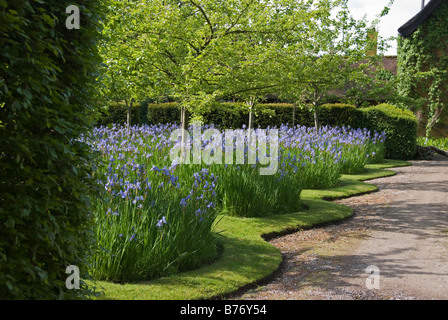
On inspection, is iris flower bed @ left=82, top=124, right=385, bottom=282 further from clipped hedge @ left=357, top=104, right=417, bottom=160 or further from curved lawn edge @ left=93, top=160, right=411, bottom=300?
clipped hedge @ left=357, top=104, right=417, bottom=160

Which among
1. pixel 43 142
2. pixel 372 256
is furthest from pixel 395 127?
pixel 43 142

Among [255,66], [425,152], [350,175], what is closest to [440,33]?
[425,152]

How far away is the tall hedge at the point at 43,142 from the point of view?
→ 2936mm

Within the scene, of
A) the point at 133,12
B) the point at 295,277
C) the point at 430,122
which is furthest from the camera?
the point at 430,122

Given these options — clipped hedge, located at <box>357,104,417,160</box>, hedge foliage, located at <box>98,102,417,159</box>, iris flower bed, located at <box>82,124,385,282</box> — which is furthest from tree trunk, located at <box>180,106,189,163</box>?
clipped hedge, located at <box>357,104,417,160</box>

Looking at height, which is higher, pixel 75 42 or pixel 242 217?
pixel 75 42

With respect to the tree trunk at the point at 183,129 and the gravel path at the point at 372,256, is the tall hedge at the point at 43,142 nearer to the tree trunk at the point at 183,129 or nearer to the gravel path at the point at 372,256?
the gravel path at the point at 372,256

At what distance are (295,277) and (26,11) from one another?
4409mm

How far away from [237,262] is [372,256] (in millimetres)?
2054

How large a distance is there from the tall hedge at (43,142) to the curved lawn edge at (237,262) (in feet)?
4.24

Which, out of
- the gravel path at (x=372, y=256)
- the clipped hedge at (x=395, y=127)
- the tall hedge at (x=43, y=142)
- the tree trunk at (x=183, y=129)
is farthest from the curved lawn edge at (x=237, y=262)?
the clipped hedge at (x=395, y=127)

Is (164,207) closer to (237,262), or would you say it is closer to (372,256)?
(237,262)
